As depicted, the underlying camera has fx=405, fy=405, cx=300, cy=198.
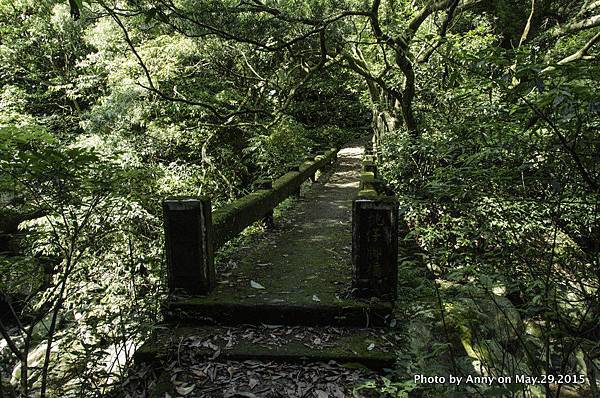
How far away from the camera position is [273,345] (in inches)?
143

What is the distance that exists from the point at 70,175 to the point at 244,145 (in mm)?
10438

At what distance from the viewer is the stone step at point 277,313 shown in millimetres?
3918

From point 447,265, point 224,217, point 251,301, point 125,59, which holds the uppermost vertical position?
point 125,59

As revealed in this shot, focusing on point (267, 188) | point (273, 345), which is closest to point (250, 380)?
point (273, 345)

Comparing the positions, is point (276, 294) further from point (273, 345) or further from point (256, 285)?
point (273, 345)

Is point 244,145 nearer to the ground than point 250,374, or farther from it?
farther from it

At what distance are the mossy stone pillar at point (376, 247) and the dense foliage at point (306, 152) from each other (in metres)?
0.43

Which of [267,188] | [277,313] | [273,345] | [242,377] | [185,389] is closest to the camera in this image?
[185,389]

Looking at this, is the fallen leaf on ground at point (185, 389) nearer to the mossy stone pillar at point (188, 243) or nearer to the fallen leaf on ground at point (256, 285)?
the mossy stone pillar at point (188, 243)

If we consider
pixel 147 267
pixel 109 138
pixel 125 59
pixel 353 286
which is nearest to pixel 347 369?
pixel 353 286

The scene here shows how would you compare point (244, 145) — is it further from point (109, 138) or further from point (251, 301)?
point (251, 301)

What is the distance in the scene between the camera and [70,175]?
296 centimetres

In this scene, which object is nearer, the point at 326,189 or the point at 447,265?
the point at 447,265

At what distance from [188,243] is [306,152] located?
37.0ft
